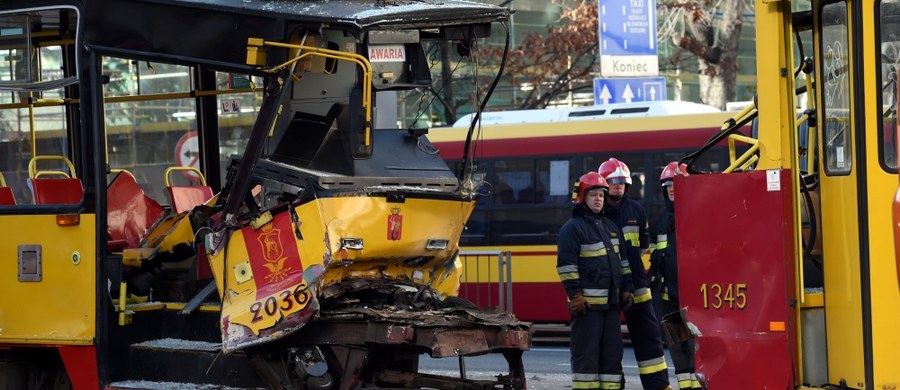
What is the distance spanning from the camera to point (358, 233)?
8.08 metres

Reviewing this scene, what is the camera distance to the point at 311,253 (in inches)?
314

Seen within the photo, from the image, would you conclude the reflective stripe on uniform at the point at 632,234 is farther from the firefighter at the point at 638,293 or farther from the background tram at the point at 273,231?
the background tram at the point at 273,231

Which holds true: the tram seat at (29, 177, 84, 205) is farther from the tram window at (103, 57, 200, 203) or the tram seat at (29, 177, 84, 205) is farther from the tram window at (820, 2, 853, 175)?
the tram window at (820, 2, 853, 175)

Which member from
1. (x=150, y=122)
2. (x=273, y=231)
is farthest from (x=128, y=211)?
(x=273, y=231)

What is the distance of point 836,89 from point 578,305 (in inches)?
158

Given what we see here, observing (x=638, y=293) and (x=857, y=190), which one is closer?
(x=857, y=190)

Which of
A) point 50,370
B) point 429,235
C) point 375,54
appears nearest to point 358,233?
point 429,235

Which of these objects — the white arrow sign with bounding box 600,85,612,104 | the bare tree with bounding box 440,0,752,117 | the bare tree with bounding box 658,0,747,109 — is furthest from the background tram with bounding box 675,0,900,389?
the bare tree with bounding box 658,0,747,109

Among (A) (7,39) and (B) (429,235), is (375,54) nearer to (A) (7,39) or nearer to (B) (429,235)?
(B) (429,235)

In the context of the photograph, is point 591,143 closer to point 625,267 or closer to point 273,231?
point 625,267

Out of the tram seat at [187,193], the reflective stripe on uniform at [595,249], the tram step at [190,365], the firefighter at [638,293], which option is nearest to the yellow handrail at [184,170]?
the tram seat at [187,193]

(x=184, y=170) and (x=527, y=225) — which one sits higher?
(x=184, y=170)

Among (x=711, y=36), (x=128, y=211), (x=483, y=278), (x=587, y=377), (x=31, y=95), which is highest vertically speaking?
(x=711, y=36)

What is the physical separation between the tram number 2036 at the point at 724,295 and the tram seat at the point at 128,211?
4.82m
